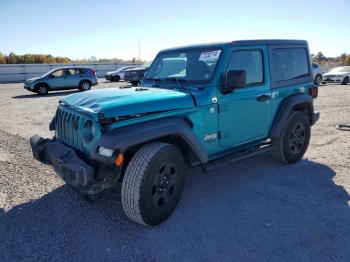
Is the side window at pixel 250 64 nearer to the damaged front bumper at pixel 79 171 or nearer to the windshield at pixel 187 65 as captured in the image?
the windshield at pixel 187 65

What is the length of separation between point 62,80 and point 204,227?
16152 mm

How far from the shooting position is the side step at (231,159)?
13.1 feet

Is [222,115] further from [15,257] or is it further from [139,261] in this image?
[15,257]

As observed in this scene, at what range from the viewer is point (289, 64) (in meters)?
5.12

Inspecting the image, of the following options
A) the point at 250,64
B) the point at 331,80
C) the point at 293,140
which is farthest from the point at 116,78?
the point at 250,64

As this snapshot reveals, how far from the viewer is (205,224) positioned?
11.4 ft

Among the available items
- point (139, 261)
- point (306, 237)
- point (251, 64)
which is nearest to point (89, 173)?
point (139, 261)

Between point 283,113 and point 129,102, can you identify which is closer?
point 129,102

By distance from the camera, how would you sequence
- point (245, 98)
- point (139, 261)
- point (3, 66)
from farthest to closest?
point (3, 66)
point (245, 98)
point (139, 261)

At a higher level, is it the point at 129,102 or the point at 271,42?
the point at 271,42

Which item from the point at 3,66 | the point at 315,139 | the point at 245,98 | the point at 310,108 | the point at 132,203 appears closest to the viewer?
the point at 132,203

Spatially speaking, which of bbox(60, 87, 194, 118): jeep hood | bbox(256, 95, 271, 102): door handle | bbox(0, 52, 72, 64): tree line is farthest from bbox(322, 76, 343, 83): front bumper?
bbox(0, 52, 72, 64): tree line

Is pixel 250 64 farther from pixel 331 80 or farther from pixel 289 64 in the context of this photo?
pixel 331 80

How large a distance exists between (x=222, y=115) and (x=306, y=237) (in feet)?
5.57
